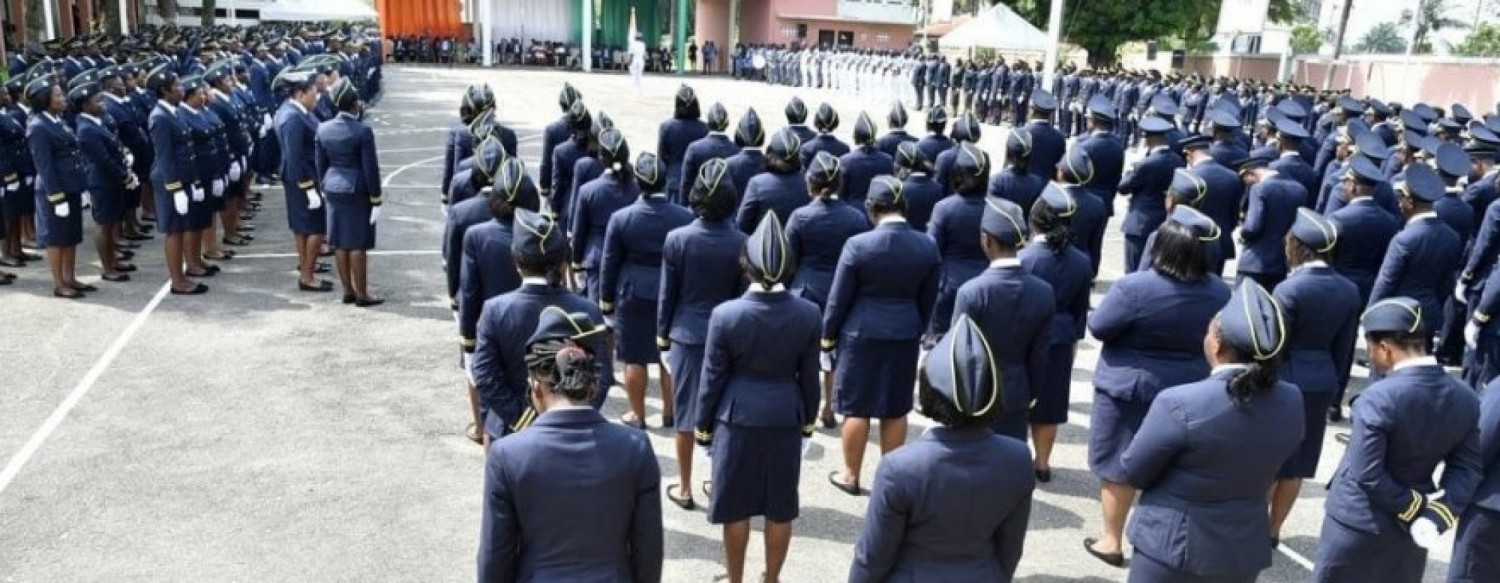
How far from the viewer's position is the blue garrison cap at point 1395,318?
370cm

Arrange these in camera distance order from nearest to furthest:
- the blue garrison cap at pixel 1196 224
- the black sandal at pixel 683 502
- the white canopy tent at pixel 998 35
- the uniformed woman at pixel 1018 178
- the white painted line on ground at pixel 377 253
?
the blue garrison cap at pixel 1196 224, the black sandal at pixel 683 502, the uniformed woman at pixel 1018 178, the white painted line on ground at pixel 377 253, the white canopy tent at pixel 998 35

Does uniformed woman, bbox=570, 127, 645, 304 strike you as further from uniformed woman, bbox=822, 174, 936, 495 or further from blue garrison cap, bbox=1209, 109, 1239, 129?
blue garrison cap, bbox=1209, 109, 1239, 129

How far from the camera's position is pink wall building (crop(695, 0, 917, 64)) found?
45.6 metres

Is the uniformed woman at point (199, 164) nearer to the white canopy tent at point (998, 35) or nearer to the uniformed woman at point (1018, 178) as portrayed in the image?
the uniformed woman at point (1018, 178)

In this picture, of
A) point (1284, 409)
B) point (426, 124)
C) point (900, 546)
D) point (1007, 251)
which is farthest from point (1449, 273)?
point (426, 124)

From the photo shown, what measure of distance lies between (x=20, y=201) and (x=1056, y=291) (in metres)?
9.09

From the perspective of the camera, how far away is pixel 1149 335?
4.62m

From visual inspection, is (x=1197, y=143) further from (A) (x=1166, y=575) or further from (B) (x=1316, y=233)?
(A) (x=1166, y=575)

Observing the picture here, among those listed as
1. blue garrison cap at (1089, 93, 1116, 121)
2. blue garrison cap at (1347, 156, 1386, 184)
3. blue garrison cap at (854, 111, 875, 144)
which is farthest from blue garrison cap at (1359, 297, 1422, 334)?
blue garrison cap at (1089, 93, 1116, 121)

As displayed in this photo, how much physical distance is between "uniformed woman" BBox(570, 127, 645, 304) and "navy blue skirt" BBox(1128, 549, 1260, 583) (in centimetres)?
423

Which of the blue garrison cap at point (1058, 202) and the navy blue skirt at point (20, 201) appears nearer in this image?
the blue garrison cap at point (1058, 202)

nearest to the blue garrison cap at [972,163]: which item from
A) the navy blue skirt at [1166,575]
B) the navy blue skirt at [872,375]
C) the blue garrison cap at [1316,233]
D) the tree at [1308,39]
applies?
the navy blue skirt at [872,375]

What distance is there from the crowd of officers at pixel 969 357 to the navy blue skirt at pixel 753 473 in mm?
13

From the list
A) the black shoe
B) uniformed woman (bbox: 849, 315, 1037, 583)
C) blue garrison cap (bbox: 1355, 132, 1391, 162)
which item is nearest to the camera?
uniformed woman (bbox: 849, 315, 1037, 583)
